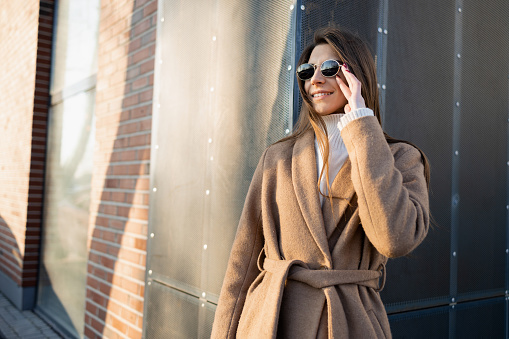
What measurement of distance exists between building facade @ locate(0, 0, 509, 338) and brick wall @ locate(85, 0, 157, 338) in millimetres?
16

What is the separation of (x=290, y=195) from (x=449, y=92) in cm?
144

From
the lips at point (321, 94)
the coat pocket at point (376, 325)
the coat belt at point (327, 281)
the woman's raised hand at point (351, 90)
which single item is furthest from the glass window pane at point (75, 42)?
the coat pocket at point (376, 325)

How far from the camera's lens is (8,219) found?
646 cm

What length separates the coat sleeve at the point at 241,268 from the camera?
5.86 ft

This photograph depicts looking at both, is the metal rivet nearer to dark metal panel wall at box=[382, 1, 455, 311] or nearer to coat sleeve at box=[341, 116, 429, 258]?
dark metal panel wall at box=[382, 1, 455, 311]

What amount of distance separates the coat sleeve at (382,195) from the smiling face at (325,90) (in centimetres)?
21

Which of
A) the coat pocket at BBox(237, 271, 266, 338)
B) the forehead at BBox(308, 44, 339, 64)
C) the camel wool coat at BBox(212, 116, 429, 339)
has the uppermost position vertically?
the forehead at BBox(308, 44, 339, 64)

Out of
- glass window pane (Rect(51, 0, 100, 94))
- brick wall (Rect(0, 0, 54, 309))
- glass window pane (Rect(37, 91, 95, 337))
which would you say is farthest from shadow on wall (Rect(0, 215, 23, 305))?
glass window pane (Rect(51, 0, 100, 94))

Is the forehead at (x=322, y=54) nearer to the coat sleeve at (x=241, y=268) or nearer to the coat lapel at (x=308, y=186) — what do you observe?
the coat lapel at (x=308, y=186)

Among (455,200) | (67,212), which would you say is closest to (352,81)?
(455,200)

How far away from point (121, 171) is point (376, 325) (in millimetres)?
2526

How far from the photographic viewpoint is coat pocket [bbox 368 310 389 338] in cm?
155

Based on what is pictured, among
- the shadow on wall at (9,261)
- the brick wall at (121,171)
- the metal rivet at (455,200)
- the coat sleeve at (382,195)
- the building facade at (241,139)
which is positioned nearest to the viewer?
the coat sleeve at (382,195)

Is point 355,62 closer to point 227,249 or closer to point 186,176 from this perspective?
point 227,249
